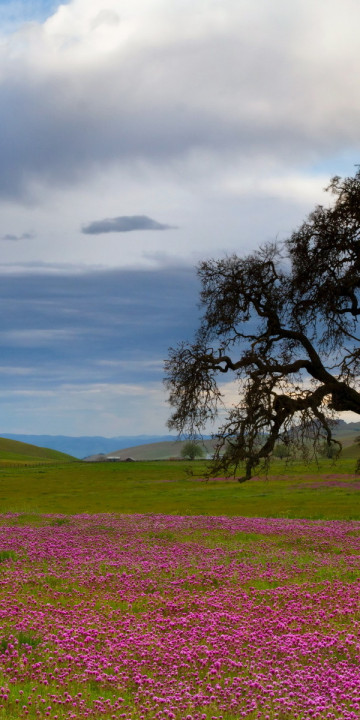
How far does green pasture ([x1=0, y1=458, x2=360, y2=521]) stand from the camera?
44622 millimetres

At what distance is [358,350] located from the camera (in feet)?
89.4

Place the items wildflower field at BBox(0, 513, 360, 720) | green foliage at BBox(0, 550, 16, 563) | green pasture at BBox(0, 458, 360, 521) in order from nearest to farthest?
wildflower field at BBox(0, 513, 360, 720), green foliage at BBox(0, 550, 16, 563), green pasture at BBox(0, 458, 360, 521)

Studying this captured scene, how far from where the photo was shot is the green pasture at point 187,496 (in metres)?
44.6

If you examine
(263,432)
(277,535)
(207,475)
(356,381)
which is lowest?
(277,535)

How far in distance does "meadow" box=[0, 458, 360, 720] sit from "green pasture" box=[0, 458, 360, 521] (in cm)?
701

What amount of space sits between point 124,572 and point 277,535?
10.2 metres

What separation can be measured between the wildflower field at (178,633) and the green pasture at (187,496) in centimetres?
821

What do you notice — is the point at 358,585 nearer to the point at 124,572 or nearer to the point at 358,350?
the point at 124,572

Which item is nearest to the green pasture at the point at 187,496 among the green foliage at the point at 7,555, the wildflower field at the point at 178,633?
the green foliage at the point at 7,555

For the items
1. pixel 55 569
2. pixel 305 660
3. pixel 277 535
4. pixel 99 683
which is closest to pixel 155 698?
pixel 99 683

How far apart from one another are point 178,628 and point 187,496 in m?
55.9

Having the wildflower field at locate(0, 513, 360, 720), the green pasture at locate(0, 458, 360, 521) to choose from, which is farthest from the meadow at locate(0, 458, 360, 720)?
the green pasture at locate(0, 458, 360, 521)

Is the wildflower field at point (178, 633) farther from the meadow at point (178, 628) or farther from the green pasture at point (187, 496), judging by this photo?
the green pasture at point (187, 496)

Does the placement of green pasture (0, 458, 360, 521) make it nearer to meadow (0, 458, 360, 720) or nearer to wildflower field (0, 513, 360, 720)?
meadow (0, 458, 360, 720)
